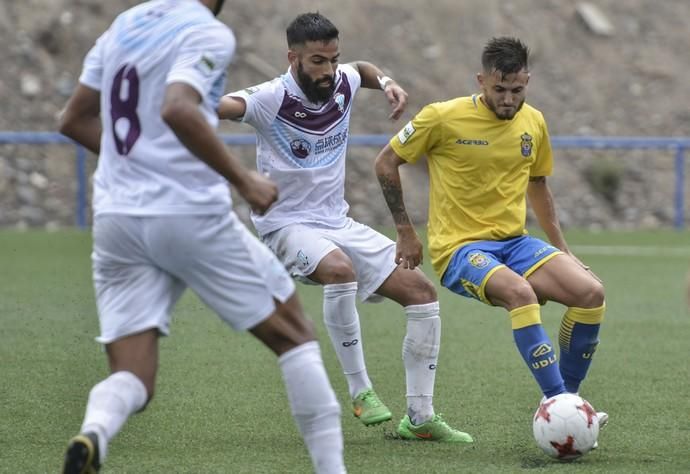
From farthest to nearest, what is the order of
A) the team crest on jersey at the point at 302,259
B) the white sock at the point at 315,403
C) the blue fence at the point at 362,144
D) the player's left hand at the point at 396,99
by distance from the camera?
1. the blue fence at the point at 362,144
2. the team crest on jersey at the point at 302,259
3. the player's left hand at the point at 396,99
4. the white sock at the point at 315,403

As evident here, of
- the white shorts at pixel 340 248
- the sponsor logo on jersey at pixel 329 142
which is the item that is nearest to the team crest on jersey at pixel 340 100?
the sponsor logo on jersey at pixel 329 142

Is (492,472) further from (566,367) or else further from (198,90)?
(198,90)

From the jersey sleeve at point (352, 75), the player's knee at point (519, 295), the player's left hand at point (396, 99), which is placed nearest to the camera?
the player's knee at point (519, 295)

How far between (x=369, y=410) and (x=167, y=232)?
8.14 ft

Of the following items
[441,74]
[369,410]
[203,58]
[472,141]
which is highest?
[203,58]

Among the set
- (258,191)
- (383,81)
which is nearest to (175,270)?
(258,191)

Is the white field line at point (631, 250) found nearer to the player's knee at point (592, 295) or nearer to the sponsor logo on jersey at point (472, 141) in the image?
the sponsor logo on jersey at point (472, 141)

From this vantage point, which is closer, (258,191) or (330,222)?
(258,191)

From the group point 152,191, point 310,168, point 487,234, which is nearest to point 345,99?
point 310,168

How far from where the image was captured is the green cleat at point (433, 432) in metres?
6.25

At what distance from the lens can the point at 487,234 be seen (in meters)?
6.60

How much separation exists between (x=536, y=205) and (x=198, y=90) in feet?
10.3

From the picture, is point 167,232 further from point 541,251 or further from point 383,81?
point 383,81

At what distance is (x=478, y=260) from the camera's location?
6375 millimetres
